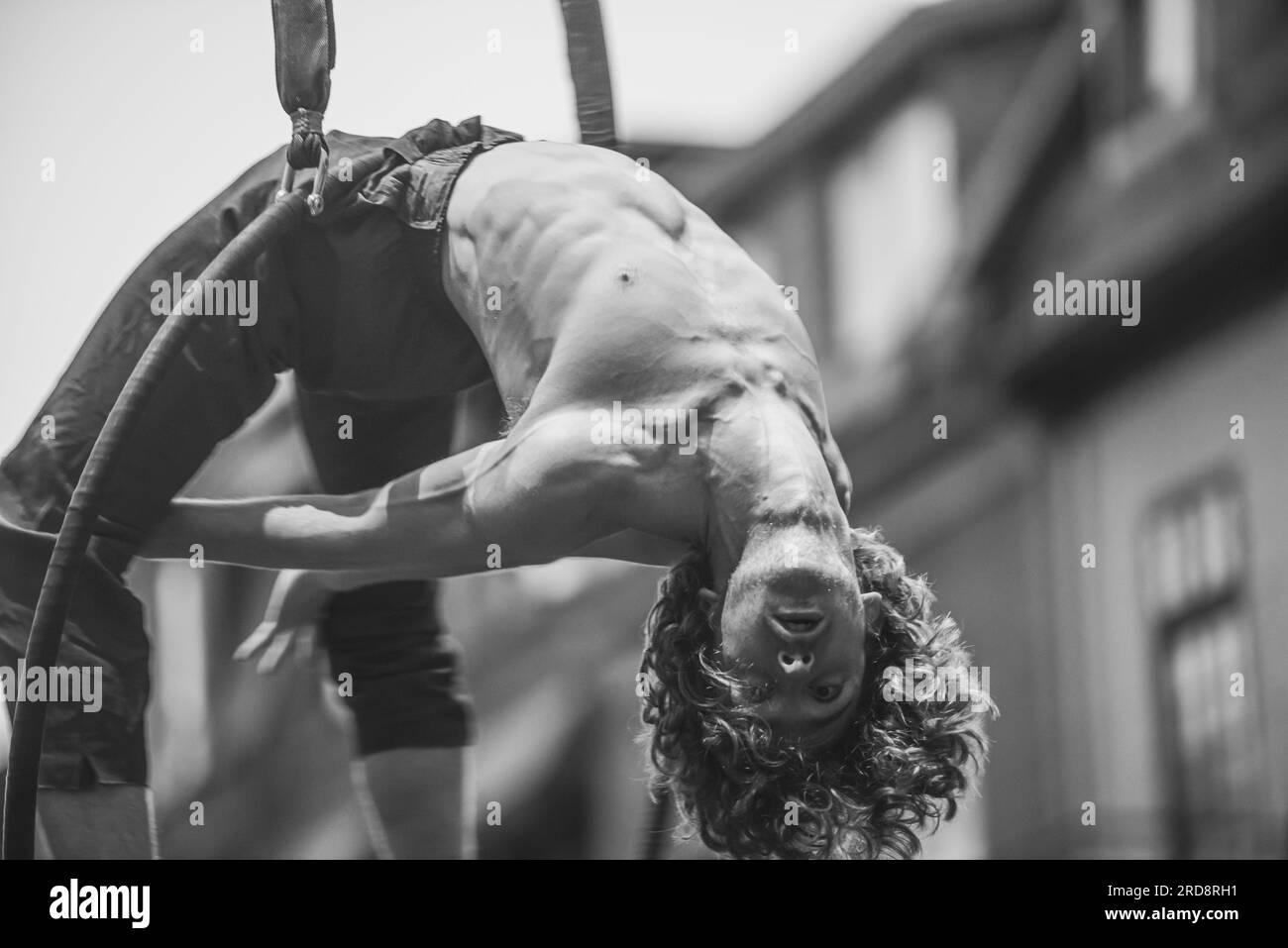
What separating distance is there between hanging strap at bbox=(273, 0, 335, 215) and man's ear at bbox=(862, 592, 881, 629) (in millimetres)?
1477

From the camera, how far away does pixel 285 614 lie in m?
6.83

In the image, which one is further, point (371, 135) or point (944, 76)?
point (944, 76)

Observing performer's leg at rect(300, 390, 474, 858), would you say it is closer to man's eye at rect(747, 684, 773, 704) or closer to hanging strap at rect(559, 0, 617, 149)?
hanging strap at rect(559, 0, 617, 149)

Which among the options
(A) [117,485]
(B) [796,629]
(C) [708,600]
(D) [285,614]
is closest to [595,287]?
(C) [708,600]

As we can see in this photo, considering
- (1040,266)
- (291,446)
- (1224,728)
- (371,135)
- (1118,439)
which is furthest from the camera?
(1040,266)

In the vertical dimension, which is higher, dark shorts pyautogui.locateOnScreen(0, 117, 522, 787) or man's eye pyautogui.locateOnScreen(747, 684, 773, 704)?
dark shorts pyautogui.locateOnScreen(0, 117, 522, 787)

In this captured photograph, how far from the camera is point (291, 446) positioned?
11.7m

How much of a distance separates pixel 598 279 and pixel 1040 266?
36.2ft

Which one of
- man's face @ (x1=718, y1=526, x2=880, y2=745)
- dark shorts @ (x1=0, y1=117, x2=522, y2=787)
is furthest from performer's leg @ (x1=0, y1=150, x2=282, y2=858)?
man's face @ (x1=718, y1=526, x2=880, y2=745)

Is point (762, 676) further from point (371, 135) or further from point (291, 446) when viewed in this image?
point (291, 446)

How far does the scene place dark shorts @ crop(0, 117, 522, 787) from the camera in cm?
666

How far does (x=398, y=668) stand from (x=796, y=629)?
129 cm

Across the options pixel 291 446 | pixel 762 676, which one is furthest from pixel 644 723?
pixel 291 446

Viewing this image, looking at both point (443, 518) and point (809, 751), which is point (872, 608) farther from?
point (443, 518)
